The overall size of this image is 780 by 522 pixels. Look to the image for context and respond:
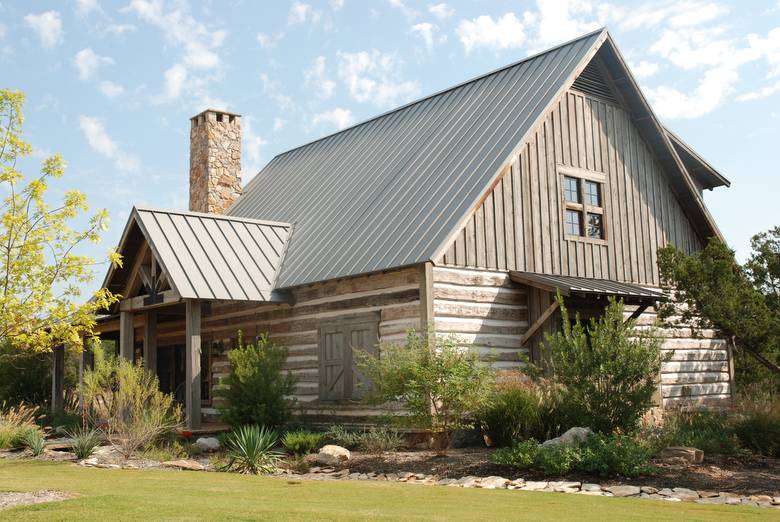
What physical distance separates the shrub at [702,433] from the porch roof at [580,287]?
7.74ft

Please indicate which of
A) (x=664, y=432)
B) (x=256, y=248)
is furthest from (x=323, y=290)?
(x=664, y=432)

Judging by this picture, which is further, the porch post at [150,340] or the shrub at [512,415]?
the porch post at [150,340]

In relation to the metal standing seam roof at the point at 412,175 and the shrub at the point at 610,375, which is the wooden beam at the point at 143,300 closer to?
the metal standing seam roof at the point at 412,175

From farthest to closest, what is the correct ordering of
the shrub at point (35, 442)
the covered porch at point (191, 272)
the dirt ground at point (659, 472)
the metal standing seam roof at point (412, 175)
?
the covered porch at point (191, 272)
the metal standing seam roof at point (412, 175)
the shrub at point (35, 442)
the dirt ground at point (659, 472)

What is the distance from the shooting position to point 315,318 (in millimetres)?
18297

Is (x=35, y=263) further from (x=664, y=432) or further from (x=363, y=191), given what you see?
(x=664, y=432)

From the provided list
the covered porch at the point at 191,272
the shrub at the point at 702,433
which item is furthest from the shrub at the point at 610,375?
the covered porch at the point at 191,272

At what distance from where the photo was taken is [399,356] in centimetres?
1417

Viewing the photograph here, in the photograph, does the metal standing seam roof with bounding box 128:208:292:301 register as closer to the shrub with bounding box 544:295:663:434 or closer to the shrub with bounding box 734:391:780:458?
the shrub with bounding box 544:295:663:434

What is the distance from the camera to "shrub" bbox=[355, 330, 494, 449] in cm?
1379

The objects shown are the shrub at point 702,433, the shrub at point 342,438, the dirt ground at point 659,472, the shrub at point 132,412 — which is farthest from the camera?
the shrub at point 342,438

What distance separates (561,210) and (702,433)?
6022 mm

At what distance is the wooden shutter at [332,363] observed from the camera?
17.7 m

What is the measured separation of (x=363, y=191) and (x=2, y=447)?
9279 millimetres
